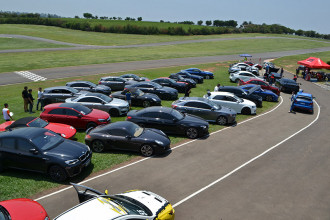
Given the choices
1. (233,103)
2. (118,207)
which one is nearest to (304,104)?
(233,103)

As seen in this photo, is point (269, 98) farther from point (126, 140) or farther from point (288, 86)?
point (126, 140)

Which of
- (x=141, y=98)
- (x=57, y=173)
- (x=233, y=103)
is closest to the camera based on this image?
(x=57, y=173)

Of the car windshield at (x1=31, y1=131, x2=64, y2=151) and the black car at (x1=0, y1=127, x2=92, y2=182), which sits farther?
the car windshield at (x1=31, y1=131, x2=64, y2=151)

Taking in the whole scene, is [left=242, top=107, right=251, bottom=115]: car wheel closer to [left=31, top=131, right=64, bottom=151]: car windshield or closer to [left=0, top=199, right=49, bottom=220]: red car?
[left=31, top=131, right=64, bottom=151]: car windshield

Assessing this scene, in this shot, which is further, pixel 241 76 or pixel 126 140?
pixel 241 76

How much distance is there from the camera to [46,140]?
10.5 m

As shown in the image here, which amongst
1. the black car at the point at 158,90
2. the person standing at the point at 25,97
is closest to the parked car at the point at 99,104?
the person standing at the point at 25,97

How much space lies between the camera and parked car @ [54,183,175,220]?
589 cm

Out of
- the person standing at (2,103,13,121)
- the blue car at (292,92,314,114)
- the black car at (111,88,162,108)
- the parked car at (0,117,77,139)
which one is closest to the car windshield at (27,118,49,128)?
the parked car at (0,117,77,139)

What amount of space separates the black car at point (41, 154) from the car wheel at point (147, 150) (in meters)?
2.52

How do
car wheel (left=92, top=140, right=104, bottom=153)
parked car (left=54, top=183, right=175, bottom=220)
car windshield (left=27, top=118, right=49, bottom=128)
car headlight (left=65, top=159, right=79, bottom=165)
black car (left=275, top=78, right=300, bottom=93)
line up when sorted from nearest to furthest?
parked car (left=54, top=183, right=175, bottom=220) → car headlight (left=65, top=159, right=79, bottom=165) → car wheel (left=92, top=140, right=104, bottom=153) → car windshield (left=27, top=118, right=49, bottom=128) → black car (left=275, top=78, right=300, bottom=93)

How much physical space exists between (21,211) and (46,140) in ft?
13.5

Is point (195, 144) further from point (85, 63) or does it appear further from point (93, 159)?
point (85, 63)

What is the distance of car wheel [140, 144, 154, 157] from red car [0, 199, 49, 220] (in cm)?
561
